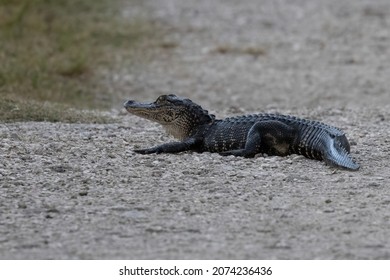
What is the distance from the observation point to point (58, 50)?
1423 cm

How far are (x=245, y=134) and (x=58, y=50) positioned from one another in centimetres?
653

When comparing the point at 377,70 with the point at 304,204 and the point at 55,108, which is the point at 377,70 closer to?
the point at 55,108

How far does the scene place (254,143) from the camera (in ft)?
26.3

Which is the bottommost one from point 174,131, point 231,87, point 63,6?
point 174,131

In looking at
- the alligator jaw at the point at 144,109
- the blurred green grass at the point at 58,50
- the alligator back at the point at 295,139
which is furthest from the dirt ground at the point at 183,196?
the blurred green grass at the point at 58,50

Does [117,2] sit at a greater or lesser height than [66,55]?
greater

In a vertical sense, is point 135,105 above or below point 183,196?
above

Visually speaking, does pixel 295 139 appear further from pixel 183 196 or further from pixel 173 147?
pixel 183 196

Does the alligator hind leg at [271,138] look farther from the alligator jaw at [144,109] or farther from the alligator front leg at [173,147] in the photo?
the alligator jaw at [144,109]

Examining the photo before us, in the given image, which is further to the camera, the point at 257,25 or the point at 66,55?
the point at 257,25

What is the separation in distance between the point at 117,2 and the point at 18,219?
512 inches

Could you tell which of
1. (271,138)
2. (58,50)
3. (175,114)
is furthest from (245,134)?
(58,50)

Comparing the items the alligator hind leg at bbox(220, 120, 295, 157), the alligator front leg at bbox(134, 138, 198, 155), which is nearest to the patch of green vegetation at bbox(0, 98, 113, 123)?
the alligator front leg at bbox(134, 138, 198, 155)
